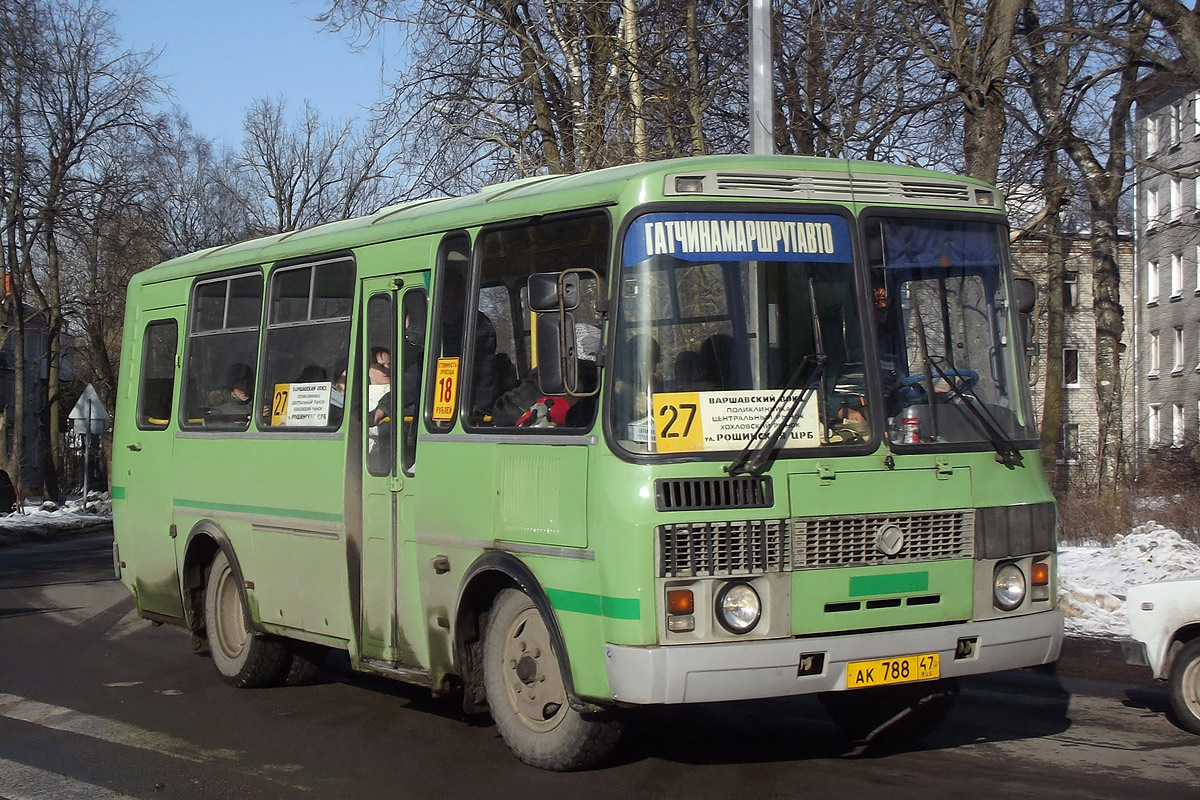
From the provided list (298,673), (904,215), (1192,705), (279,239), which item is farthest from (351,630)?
(1192,705)

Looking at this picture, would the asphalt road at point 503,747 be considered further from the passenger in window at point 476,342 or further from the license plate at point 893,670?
the passenger in window at point 476,342

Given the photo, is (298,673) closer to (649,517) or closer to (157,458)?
(157,458)

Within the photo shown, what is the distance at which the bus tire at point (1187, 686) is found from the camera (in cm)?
794

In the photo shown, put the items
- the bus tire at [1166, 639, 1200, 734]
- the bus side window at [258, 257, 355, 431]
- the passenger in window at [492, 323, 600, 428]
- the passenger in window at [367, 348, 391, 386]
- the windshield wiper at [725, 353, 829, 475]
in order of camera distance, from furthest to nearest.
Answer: the bus side window at [258, 257, 355, 431], the passenger in window at [367, 348, 391, 386], the bus tire at [1166, 639, 1200, 734], the passenger in window at [492, 323, 600, 428], the windshield wiper at [725, 353, 829, 475]

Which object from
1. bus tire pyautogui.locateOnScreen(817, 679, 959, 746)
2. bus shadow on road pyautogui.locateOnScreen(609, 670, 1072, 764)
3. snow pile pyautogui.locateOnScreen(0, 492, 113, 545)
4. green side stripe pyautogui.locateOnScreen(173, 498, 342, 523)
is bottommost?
snow pile pyautogui.locateOnScreen(0, 492, 113, 545)

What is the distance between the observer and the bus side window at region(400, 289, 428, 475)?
322 inches

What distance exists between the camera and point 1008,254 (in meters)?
7.45

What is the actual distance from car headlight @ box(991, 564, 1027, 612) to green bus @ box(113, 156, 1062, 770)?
0.04ft

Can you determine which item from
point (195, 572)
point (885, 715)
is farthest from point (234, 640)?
point (885, 715)

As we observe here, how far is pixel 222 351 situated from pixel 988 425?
19.3 ft

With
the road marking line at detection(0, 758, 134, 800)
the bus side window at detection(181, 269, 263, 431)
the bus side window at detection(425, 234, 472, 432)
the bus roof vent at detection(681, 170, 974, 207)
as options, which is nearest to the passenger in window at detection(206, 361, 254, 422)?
the bus side window at detection(181, 269, 263, 431)

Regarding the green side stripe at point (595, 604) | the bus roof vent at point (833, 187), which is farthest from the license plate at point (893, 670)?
the bus roof vent at point (833, 187)

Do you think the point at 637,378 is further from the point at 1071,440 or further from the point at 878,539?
the point at 1071,440

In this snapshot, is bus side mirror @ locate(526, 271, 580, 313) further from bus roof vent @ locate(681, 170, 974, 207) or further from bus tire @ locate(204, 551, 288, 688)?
bus tire @ locate(204, 551, 288, 688)
